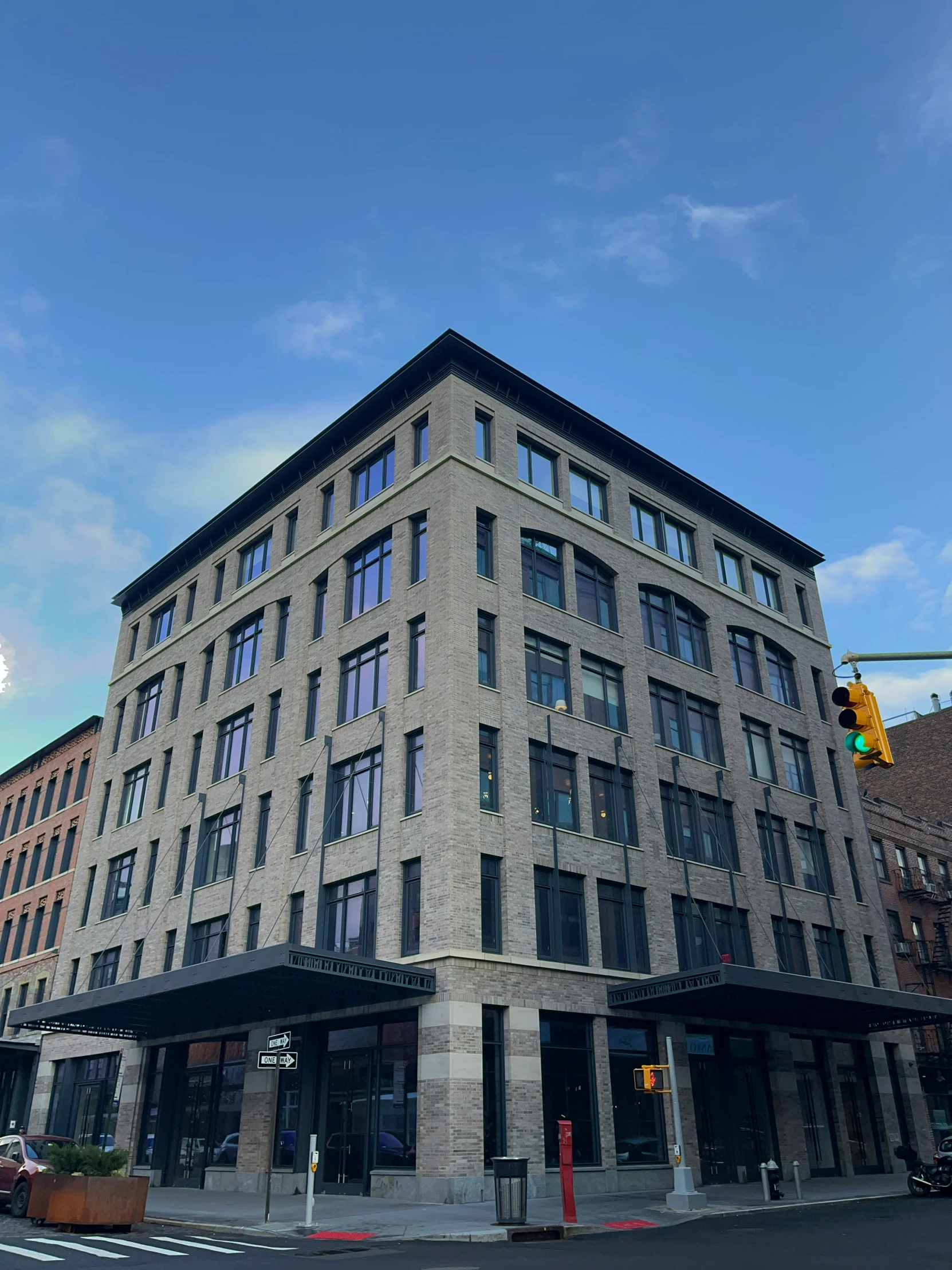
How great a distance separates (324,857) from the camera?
30359 millimetres

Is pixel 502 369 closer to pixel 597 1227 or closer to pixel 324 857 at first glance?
pixel 324 857

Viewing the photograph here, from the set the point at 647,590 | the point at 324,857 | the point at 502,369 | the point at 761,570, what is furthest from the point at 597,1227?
the point at 761,570

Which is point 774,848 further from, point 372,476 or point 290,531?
point 290,531

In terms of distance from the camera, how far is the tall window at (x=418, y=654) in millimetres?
29672

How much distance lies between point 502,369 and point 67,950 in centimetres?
3000

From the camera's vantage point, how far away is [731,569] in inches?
1677

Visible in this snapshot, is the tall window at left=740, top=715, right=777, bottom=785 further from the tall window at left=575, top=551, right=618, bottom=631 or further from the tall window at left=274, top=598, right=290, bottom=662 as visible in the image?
the tall window at left=274, top=598, right=290, bottom=662

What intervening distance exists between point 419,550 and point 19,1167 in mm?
19476

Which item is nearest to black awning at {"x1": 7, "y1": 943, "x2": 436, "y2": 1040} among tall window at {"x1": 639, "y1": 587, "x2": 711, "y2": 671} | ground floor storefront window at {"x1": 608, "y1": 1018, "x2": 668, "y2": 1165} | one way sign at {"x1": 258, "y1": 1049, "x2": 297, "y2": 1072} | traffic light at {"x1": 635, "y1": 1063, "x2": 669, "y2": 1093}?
one way sign at {"x1": 258, "y1": 1049, "x2": 297, "y2": 1072}

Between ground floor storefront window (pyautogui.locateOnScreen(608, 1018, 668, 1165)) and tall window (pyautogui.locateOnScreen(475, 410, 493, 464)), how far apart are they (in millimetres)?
17841

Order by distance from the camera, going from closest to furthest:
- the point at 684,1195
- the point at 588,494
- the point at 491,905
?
1. the point at 684,1195
2. the point at 491,905
3. the point at 588,494

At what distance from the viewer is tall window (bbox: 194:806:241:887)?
35.2 metres

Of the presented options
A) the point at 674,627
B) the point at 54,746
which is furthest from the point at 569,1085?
the point at 54,746

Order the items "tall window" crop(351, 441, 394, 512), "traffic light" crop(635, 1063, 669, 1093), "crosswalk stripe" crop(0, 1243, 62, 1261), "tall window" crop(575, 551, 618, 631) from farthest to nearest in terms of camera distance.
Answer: "tall window" crop(351, 441, 394, 512) → "tall window" crop(575, 551, 618, 631) → "traffic light" crop(635, 1063, 669, 1093) → "crosswalk stripe" crop(0, 1243, 62, 1261)
